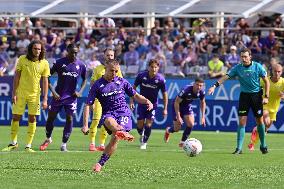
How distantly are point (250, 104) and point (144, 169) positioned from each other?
5.33 metres

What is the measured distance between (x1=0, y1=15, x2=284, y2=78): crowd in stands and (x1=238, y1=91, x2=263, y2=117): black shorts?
33.6ft

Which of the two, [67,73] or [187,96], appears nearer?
[67,73]

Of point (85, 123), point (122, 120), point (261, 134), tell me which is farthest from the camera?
point (261, 134)

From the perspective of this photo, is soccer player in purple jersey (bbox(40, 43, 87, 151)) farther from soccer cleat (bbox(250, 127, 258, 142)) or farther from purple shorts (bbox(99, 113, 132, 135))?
purple shorts (bbox(99, 113, 132, 135))

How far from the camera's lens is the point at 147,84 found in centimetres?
2289

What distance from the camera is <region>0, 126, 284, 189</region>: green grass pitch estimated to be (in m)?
13.8

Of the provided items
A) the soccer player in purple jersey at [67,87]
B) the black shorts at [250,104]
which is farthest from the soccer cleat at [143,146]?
the black shorts at [250,104]

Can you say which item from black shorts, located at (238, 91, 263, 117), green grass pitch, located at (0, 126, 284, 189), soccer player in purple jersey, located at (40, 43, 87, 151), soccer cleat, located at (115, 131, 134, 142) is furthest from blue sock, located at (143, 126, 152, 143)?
soccer cleat, located at (115, 131, 134, 142)

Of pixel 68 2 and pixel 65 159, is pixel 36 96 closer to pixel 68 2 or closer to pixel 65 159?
pixel 65 159

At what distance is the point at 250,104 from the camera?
20.5m

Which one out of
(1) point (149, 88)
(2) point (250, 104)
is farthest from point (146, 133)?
(2) point (250, 104)

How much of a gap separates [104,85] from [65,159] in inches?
112

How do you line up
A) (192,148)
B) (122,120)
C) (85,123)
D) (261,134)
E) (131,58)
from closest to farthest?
(122,120)
(85,123)
(192,148)
(261,134)
(131,58)

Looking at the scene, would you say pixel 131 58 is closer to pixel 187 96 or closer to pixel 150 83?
pixel 187 96
